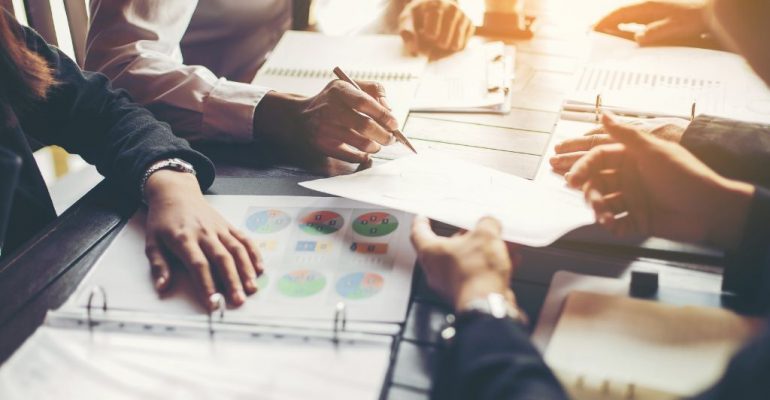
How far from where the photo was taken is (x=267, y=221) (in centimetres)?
93

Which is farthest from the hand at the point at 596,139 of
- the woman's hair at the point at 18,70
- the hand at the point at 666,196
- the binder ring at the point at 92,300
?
the woman's hair at the point at 18,70

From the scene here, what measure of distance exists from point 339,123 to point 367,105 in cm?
5

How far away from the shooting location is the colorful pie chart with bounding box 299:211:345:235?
35.5 inches

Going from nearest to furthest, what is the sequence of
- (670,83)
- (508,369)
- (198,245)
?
(508,369) → (198,245) → (670,83)

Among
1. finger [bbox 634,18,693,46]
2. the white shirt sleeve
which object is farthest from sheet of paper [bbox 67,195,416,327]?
finger [bbox 634,18,693,46]

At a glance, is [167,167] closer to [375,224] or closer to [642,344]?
[375,224]

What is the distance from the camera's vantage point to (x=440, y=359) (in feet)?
2.28

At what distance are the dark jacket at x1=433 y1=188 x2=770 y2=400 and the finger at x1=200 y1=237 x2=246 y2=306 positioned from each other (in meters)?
0.24

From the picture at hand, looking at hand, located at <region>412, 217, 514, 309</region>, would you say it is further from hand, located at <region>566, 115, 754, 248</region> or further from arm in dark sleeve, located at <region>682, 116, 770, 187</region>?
arm in dark sleeve, located at <region>682, 116, 770, 187</region>

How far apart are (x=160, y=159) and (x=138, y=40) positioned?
372mm

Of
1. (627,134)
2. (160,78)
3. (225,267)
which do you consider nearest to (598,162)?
(627,134)

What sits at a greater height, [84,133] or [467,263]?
[467,263]

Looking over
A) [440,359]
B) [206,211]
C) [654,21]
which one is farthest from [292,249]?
[654,21]

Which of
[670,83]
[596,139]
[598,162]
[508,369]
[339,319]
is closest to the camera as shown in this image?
[508,369]
